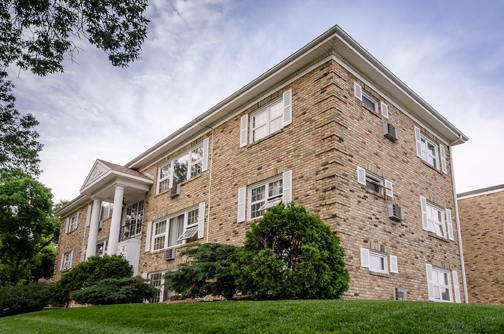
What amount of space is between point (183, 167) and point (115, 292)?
6.18 metres

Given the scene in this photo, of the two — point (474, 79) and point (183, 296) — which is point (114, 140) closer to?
point (183, 296)

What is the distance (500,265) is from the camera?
1557cm

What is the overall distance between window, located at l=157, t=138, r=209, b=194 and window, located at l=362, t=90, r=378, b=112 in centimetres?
619

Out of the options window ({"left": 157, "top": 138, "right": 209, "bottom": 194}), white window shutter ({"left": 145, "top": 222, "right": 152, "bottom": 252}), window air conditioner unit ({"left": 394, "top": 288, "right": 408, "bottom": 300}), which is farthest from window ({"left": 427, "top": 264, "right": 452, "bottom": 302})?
white window shutter ({"left": 145, "top": 222, "right": 152, "bottom": 252})

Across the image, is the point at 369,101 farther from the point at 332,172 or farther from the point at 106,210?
the point at 106,210

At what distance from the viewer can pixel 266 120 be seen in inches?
Result: 531

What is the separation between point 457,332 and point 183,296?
6759 mm

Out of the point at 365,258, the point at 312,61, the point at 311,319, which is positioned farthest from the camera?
the point at 312,61

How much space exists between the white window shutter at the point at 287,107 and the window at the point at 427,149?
5143 millimetres

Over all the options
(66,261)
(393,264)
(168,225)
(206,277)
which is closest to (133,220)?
(168,225)

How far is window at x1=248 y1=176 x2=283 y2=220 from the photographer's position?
1212cm

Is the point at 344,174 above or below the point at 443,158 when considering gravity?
below

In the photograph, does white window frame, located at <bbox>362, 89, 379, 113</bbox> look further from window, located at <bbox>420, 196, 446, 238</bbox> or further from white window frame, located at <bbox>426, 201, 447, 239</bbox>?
white window frame, located at <bbox>426, 201, 447, 239</bbox>

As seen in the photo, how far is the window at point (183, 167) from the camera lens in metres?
15.9
